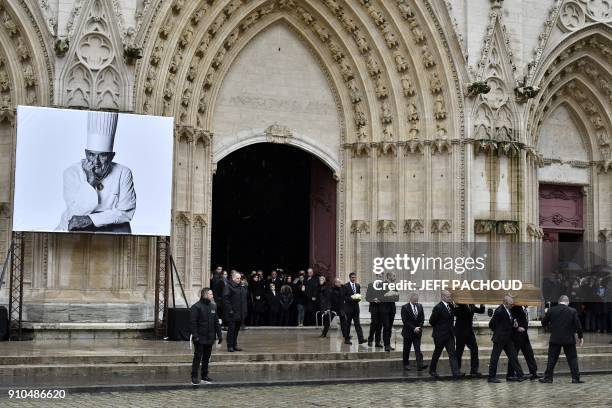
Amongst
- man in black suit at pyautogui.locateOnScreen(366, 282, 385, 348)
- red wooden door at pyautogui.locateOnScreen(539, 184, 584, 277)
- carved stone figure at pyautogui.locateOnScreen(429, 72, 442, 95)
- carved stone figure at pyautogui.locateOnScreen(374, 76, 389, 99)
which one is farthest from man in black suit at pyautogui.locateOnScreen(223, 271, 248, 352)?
red wooden door at pyautogui.locateOnScreen(539, 184, 584, 277)

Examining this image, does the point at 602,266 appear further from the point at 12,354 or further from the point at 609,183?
the point at 12,354

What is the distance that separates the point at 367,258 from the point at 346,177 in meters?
2.24

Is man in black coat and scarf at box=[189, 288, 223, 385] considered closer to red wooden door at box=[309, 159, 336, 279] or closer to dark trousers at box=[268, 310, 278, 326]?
dark trousers at box=[268, 310, 278, 326]

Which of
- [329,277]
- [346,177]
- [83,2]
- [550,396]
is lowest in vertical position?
[550,396]

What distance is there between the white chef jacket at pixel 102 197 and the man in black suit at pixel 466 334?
7.73 metres

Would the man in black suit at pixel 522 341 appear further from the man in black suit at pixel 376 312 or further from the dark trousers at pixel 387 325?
the man in black suit at pixel 376 312

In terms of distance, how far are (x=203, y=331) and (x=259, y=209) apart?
530 inches

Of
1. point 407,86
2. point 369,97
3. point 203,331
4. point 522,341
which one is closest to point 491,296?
point 522,341

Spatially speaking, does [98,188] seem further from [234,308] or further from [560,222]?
[560,222]

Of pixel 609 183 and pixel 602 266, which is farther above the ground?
pixel 609 183

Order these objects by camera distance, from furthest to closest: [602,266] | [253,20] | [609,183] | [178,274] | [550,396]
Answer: [609,183] → [602,266] → [253,20] → [178,274] → [550,396]

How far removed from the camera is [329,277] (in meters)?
27.9

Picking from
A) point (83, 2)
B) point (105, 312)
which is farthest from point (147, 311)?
point (83, 2)

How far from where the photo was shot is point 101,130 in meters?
22.5
